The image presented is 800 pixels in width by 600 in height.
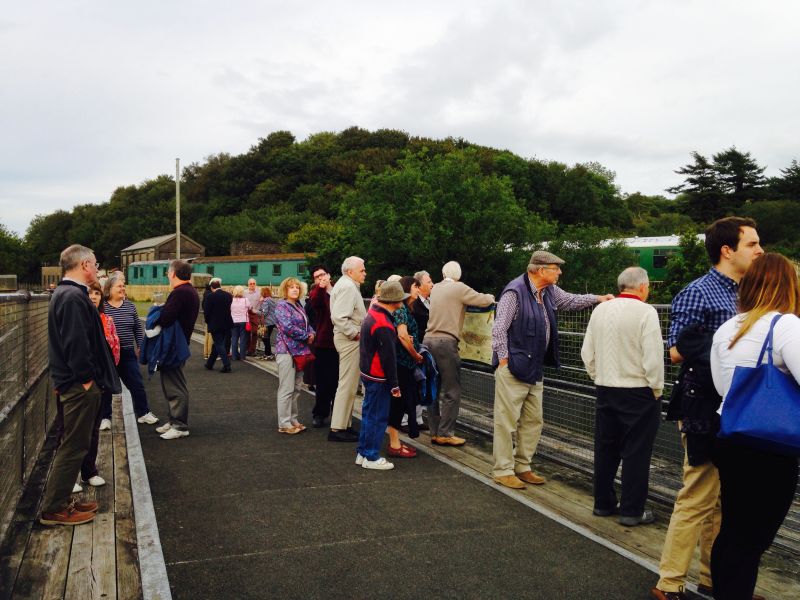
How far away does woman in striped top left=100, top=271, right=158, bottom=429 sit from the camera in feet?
27.6

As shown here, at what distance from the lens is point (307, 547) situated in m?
4.60

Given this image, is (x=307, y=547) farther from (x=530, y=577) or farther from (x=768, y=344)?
(x=768, y=344)

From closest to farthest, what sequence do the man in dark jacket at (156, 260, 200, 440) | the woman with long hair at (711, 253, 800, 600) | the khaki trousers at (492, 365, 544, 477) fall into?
the woman with long hair at (711, 253, 800, 600) < the khaki trousers at (492, 365, 544, 477) < the man in dark jacket at (156, 260, 200, 440)

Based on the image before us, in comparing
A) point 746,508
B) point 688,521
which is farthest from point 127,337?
point 746,508

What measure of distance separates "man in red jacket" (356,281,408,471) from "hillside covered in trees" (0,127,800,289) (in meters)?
22.0

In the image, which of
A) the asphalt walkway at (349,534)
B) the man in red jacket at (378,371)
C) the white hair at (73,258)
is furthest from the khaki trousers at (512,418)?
the white hair at (73,258)

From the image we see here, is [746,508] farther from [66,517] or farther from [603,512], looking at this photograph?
[66,517]

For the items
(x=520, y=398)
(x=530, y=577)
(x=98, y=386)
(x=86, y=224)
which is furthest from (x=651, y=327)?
(x=86, y=224)

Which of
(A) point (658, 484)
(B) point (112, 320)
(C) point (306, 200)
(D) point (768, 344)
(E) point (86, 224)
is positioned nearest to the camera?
(D) point (768, 344)

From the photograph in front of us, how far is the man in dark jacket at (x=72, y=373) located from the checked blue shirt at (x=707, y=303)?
12.5ft

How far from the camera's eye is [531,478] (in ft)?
20.4

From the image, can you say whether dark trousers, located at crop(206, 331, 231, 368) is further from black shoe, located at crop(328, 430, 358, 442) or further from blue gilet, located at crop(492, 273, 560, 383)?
blue gilet, located at crop(492, 273, 560, 383)

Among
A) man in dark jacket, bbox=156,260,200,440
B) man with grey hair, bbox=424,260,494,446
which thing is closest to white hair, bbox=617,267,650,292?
man with grey hair, bbox=424,260,494,446

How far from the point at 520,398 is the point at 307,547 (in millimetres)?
2378
